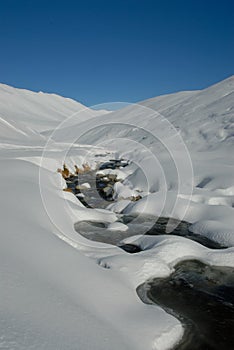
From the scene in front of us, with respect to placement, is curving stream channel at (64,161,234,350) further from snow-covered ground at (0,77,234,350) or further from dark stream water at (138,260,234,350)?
snow-covered ground at (0,77,234,350)

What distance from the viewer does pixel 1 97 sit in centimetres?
13875

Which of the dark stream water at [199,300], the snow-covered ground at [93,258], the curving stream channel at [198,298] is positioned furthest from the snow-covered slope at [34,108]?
the dark stream water at [199,300]

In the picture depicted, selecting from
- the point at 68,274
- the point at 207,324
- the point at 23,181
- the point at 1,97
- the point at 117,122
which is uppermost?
the point at 1,97

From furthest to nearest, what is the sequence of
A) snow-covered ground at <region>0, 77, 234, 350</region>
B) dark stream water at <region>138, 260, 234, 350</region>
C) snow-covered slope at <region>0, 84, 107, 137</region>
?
snow-covered slope at <region>0, 84, 107, 137</region>, dark stream water at <region>138, 260, 234, 350</region>, snow-covered ground at <region>0, 77, 234, 350</region>

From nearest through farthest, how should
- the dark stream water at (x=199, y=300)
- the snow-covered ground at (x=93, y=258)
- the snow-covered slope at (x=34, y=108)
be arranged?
1. the snow-covered ground at (x=93, y=258)
2. the dark stream water at (x=199, y=300)
3. the snow-covered slope at (x=34, y=108)

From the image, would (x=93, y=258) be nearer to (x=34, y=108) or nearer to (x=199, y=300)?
→ (x=199, y=300)

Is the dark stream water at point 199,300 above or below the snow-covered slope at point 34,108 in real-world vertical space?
below

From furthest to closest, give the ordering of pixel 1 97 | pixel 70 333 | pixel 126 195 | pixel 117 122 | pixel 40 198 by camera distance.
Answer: pixel 1 97 < pixel 117 122 < pixel 126 195 < pixel 40 198 < pixel 70 333

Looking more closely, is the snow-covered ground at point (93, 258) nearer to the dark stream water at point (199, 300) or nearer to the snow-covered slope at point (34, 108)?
the dark stream water at point (199, 300)

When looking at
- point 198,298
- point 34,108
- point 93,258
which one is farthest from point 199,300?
point 34,108

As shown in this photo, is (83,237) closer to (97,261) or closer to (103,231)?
(103,231)

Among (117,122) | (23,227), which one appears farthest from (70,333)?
(117,122)

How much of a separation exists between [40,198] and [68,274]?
5866mm

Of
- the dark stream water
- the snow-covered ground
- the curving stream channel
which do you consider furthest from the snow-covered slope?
the dark stream water
